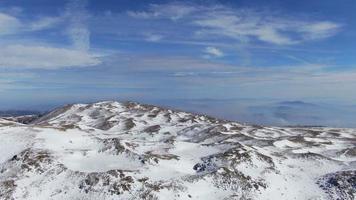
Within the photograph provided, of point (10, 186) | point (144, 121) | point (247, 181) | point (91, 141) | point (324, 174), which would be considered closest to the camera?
point (10, 186)

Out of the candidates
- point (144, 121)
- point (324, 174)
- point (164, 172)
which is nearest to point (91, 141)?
point (164, 172)

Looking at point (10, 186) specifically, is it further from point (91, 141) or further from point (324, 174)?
point (324, 174)

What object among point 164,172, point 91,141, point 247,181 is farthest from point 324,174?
point 91,141

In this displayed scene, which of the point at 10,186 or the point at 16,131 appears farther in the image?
the point at 16,131

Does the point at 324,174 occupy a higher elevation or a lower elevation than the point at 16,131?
lower

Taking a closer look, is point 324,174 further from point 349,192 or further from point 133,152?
point 133,152

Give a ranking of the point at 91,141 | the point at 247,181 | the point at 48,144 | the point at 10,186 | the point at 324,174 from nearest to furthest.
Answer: the point at 10,186 < the point at 247,181 < the point at 324,174 < the point at 48,144 < the point at 91,141

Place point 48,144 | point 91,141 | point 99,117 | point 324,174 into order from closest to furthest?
1. point 324,174
2. point 48,144
3. point 91,141
4. point 99,117

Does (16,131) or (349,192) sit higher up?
(16,131)

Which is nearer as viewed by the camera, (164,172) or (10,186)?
(10,186)
